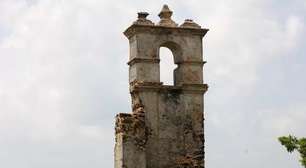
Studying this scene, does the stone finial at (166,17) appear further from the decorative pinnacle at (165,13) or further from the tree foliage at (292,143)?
the tree foliage at (292,143)

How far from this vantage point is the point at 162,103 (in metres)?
13.8

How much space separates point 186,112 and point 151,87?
2.94ft

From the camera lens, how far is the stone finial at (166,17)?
14.2 m

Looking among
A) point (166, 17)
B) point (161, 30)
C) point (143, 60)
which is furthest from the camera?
point (166, 17)

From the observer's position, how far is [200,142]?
13.8m

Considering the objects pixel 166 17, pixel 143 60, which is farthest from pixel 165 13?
pixel 143 60

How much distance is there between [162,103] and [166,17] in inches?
74.8

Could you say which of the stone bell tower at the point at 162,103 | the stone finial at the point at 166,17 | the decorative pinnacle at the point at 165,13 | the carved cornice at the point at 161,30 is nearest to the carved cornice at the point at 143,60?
the stone bell tower at the point at 162,103

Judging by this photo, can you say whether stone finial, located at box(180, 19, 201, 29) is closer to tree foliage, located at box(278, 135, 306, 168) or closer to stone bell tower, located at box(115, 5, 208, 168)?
stone bell tower, located at box(115, 5, 208, 168)

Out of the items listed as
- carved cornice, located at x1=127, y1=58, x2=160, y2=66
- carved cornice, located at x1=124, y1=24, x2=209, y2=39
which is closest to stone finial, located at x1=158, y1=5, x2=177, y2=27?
carved cornice, located at x1=124, y1=24, x2=209, y2=39

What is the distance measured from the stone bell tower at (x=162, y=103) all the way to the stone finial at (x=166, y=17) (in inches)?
0.8

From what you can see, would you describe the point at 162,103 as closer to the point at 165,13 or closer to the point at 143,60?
the point at 143,60

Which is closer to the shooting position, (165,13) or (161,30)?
(161,30)

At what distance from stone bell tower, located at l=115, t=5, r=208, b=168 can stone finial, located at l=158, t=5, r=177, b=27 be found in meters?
0.02
